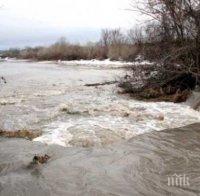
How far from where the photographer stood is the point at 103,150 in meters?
8.21

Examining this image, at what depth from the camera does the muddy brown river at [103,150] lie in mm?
6379

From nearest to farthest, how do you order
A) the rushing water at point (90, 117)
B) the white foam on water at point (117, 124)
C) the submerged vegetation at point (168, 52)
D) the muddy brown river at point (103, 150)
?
the muddy brown river at point (103, 150)
the white foam on water at point (117, 124)
the rushing water at point (90, 117)
the submerged vegetation at point (168, 52)

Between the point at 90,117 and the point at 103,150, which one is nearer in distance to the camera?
the point at 103,150

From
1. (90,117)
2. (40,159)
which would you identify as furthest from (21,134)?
(90,117)

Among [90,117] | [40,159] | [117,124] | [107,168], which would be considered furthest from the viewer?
[90,117]

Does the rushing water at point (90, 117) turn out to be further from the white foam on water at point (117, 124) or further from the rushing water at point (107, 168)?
the rushing water at point (107, 168)

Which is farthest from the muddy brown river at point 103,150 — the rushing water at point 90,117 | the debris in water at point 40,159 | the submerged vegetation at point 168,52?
the submerged vegetation at point 168,52

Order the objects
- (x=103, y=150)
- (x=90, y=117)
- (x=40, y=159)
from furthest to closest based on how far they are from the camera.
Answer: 1. (x=90, y=117)
2. (x=103, y=150)
3. (x=40, y=159)

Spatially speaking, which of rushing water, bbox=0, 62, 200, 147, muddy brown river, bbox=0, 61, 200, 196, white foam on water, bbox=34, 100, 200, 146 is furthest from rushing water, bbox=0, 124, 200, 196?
rushing water, bbox=0, 62, 200, 147

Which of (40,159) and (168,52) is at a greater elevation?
(168,52)

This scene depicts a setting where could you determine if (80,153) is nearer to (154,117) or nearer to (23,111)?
(154,117)

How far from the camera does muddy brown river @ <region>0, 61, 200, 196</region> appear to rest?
6.38 m

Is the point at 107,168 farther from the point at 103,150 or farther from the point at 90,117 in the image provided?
the point at 90,117

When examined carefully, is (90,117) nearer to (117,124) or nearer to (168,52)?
(117,124)
